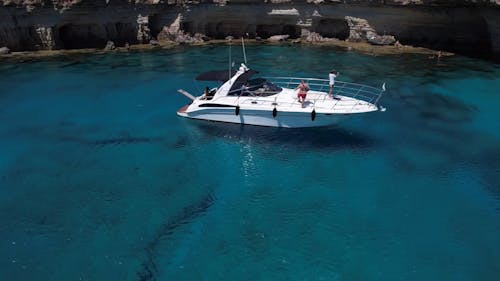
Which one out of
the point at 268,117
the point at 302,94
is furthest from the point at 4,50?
the point at 302,94

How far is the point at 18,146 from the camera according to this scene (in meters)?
25.4

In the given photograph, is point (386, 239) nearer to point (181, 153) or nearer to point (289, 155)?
point (289, 155)

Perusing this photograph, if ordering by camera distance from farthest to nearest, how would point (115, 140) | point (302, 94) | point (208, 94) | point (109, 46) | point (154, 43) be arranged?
1. point (154, 43)
2. point (109, 46)
3. point (208, 94)
4. point (115, 140)
5. point (302, 94)

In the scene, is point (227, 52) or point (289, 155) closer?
point (289, 155)

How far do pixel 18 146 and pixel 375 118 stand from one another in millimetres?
21713

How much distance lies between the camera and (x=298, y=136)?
82.9ft

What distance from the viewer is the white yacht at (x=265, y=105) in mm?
24391

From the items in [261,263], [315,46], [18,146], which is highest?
[315,46]

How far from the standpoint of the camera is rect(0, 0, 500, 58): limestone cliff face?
145ft

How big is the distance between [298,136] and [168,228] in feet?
34.3

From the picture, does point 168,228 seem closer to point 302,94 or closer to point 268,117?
point 268,117

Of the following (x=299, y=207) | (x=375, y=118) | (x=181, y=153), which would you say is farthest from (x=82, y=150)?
(x=375, y=118)

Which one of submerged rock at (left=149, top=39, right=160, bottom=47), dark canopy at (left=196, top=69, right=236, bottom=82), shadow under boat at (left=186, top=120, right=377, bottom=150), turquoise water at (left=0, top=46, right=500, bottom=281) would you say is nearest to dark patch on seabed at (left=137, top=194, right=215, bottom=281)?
turquoise water at (left=0, top=46, right=500, bottom=281)

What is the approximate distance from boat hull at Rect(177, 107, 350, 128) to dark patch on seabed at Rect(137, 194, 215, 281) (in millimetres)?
7394
